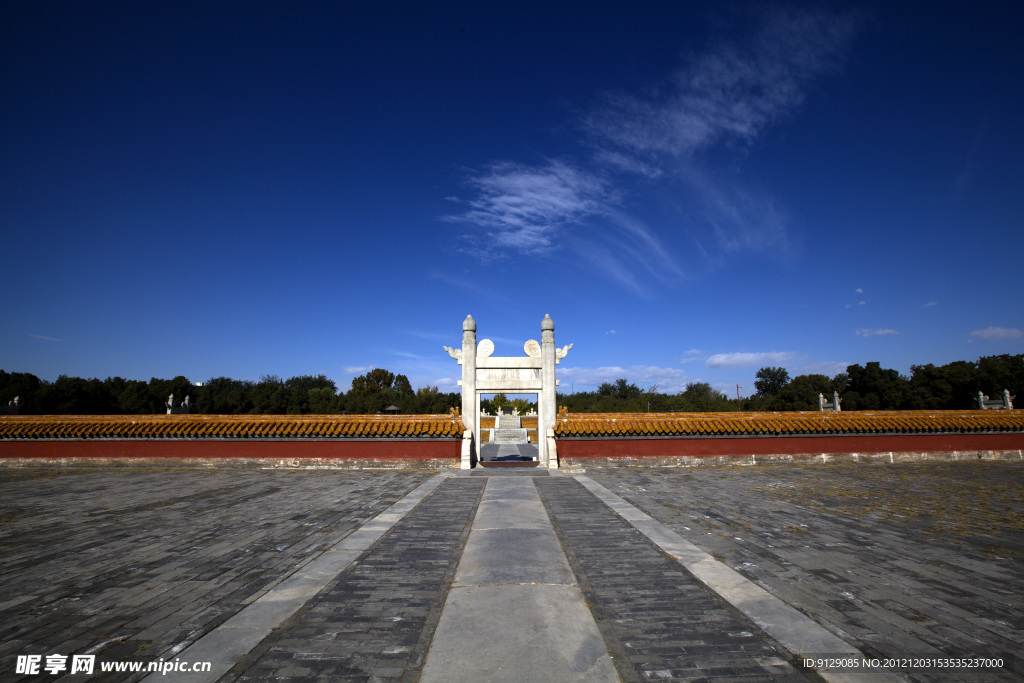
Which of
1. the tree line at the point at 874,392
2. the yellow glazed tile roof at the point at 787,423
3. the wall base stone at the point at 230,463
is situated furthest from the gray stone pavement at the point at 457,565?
the tree line at the point at 874,392

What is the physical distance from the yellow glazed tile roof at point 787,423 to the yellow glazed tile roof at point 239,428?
433 cm

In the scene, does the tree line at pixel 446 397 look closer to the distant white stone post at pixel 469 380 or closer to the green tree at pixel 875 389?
the green tree at pixel 875 389

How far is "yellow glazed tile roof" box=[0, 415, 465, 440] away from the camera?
46.9 ft

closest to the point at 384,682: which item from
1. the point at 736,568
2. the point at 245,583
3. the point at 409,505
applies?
the point at 245,583

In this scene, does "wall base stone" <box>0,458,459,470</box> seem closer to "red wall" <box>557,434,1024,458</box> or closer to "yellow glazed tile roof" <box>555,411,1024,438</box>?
"red wall" <box>557,434,1024,458</box>

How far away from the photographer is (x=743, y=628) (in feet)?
11.4

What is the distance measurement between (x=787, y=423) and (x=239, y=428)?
59.4ft

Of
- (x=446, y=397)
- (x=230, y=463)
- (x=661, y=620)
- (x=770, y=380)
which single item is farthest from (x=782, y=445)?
(x=770, y=380)

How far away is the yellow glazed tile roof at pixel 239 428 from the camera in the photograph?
14.3 m

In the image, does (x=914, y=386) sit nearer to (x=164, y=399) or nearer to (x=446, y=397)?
(x=446, y=397)

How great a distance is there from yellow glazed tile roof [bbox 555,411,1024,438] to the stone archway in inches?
41.3

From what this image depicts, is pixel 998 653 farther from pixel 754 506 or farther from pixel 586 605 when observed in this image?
pixel 754 506

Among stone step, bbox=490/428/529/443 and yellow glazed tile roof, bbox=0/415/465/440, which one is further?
stone step, bbox=490/428/529/443

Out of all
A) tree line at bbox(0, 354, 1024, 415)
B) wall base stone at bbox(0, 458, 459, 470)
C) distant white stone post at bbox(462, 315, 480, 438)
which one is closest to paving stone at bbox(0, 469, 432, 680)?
wall base stone at bbox(0, 458, 459, 470)
